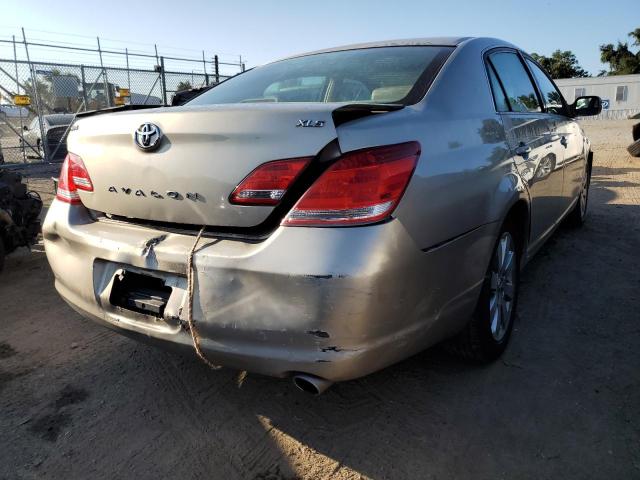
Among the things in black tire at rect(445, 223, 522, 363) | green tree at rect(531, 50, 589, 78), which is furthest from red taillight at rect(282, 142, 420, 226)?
green tree at rect(531, 50, 589, 78)

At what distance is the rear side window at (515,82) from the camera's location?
9.90 ft

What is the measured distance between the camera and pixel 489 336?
8.36 feet

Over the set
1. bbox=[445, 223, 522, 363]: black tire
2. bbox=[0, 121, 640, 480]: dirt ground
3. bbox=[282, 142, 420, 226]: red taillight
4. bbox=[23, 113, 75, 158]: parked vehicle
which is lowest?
bbox=[0, 121, 640, 480]: dirt ground

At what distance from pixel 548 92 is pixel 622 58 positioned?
61.2 m

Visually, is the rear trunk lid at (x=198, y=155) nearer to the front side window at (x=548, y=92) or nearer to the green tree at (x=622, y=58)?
the front side window at (x=548, y=92)

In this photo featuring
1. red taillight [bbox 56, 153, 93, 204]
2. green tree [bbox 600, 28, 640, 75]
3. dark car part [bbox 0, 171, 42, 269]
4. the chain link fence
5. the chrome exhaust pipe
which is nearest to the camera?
the chrome exhaust pipe

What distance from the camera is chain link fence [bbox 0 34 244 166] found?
11672mm

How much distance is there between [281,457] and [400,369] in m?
0.87

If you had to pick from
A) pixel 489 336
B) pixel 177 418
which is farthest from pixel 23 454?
pixel 489 336

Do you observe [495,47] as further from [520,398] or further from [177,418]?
[177,418]

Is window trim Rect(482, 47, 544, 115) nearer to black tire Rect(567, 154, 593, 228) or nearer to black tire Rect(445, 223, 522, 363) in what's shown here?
black tire Rect(445, 223, 522, 363)

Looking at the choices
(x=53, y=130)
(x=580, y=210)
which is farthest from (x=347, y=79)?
(x=53, y=130)

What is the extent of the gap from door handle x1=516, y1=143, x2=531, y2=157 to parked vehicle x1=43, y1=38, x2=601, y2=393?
16 cm

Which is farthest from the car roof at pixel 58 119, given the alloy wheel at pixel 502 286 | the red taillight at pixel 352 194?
the red taillight at pixel 352 194
